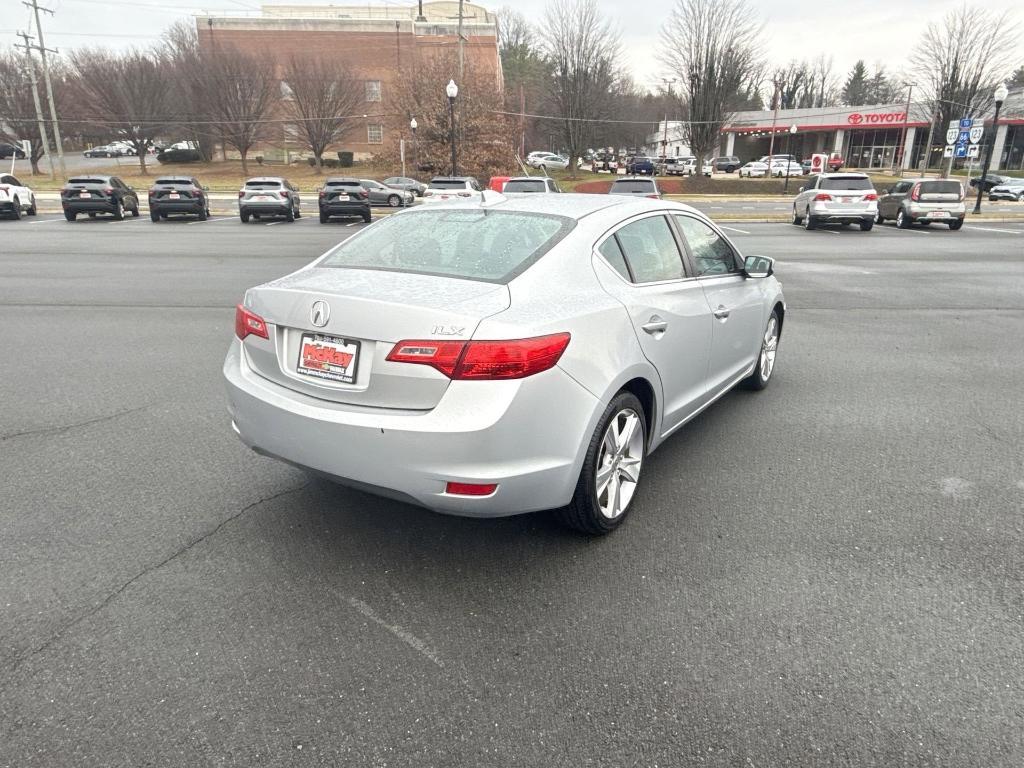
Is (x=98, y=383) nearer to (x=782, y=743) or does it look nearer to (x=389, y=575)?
(x=389, y=575)

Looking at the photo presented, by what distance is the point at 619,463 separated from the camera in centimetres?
347

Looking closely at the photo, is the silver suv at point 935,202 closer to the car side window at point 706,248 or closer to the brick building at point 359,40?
the car side window at point 706,248

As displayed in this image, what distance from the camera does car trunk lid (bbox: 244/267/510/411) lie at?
2.80 m

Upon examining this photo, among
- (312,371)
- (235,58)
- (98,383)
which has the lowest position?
(98,383)

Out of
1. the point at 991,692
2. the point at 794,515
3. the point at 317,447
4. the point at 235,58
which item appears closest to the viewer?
the point at 991,692

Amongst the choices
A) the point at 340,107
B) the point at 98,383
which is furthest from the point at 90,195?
the point at 340,107

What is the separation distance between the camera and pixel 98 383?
5840 mm

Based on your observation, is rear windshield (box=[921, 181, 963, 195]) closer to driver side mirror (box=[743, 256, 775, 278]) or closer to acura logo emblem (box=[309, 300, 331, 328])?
driver side mirror (box=[743, 256, 775, 278])

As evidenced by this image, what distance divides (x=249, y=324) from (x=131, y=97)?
207 feet

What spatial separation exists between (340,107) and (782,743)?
6026cm

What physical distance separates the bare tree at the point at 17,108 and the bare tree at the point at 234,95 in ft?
40.0

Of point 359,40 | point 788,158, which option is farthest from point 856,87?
point 359,40

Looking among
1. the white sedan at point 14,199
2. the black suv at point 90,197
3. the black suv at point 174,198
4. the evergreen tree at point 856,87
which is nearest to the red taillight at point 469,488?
the black suv at point 174,198

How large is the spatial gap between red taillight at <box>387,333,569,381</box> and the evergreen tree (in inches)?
4808
